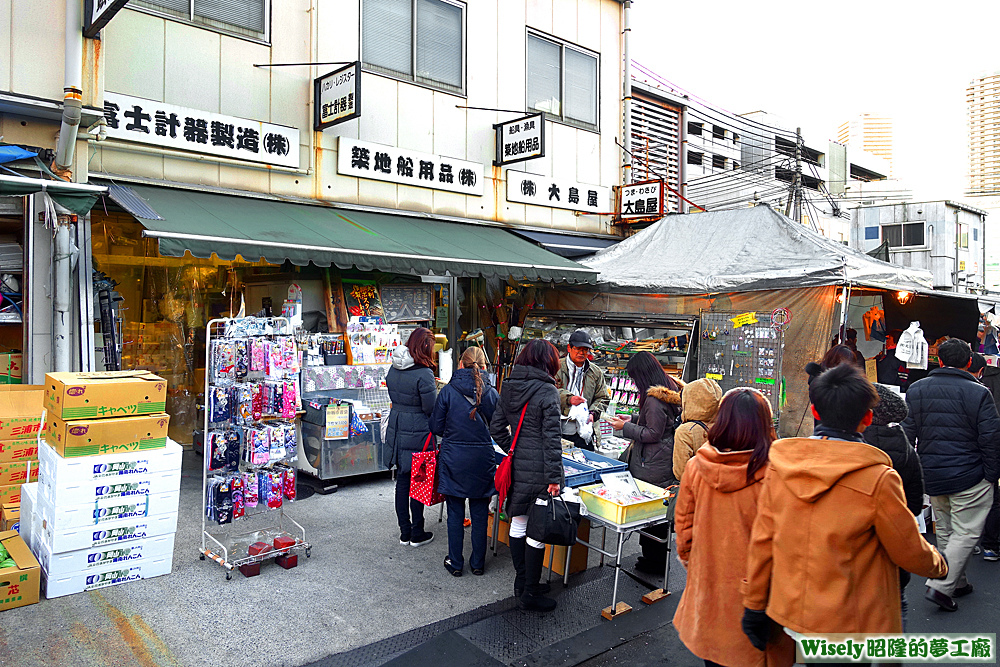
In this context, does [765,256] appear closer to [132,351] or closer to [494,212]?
[494,212]

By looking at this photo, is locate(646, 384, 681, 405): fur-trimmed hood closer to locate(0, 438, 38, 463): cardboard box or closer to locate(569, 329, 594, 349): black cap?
locate(569, 329, 594, 349): black cap

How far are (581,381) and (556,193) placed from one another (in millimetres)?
4914

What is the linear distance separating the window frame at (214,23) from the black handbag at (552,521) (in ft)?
22.7

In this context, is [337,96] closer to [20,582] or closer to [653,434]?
[653,434]

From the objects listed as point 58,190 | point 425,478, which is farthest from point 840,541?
point 58,190

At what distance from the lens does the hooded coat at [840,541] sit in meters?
2.42

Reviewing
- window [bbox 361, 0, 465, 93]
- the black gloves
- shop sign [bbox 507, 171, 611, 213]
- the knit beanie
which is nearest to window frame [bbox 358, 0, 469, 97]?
window [bbox 361, 0, 465, 93]

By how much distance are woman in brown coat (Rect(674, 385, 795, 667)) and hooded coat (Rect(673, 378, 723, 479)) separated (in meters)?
1.09

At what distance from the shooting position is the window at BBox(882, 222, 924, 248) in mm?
30219

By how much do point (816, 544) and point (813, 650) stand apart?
0.46 metres

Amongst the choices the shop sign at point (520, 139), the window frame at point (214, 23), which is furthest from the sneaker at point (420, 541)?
the window frame at point (214, 23)

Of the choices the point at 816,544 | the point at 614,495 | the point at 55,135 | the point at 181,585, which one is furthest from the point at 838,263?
the point at 55,135

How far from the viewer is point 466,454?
5113 mm

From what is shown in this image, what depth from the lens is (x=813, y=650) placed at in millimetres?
2596
